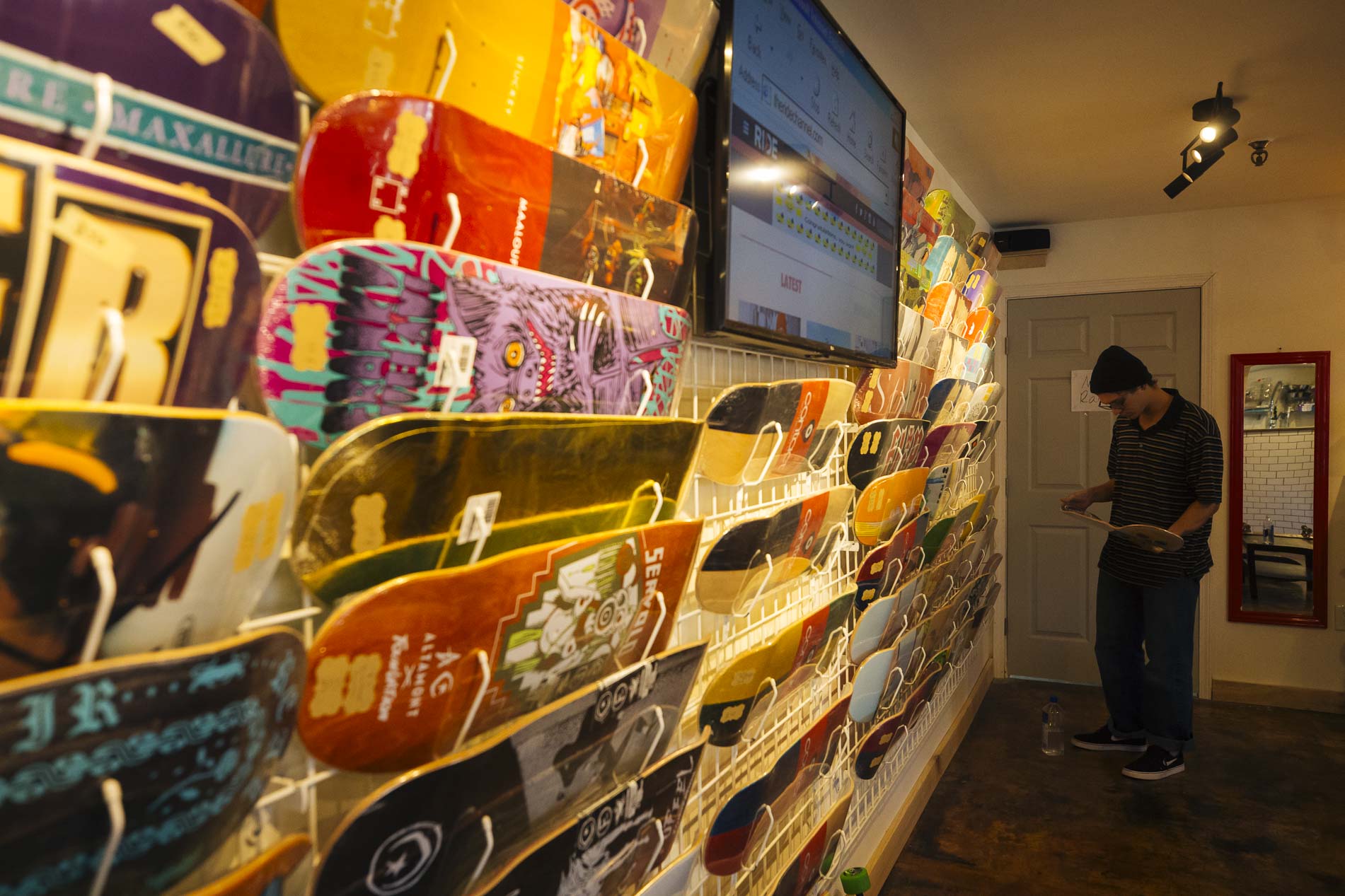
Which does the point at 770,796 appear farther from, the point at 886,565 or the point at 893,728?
the point at 893,728

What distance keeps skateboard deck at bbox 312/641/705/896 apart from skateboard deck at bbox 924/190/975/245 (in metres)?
1.79

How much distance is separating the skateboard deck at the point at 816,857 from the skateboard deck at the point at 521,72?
131 cm

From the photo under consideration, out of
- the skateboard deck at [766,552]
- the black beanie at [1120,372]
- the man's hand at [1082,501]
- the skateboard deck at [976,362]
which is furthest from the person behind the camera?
the man's hand at [1082,501]

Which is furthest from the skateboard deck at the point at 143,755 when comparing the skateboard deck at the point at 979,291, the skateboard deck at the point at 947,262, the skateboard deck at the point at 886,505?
the skateboard deck at the point at 979,291

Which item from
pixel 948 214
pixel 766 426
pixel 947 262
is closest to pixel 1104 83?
pixel 948 214

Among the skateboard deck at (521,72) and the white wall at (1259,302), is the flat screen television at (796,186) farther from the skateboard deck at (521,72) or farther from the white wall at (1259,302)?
the white wall at (1259,302)

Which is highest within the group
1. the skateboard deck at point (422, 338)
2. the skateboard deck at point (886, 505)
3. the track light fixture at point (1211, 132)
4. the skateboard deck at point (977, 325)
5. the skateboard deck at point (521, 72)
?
the track light fixture at point (1211, 132)

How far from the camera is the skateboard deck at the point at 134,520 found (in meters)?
0.39

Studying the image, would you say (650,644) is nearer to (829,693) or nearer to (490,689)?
(490,689)

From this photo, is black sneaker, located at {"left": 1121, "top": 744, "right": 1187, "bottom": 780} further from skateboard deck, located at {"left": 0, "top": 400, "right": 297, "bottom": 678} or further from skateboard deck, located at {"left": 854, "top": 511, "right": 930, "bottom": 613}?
skateboard deck, located at {"left": 0, "top": 400, "right": 297, "bottom": 678}

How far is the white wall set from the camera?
391 centimetres

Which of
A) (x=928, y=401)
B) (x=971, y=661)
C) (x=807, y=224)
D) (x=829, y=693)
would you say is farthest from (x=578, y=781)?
(x=971, y=661)

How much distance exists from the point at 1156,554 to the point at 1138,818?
100 cm

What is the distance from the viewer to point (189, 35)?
18.1 inches
